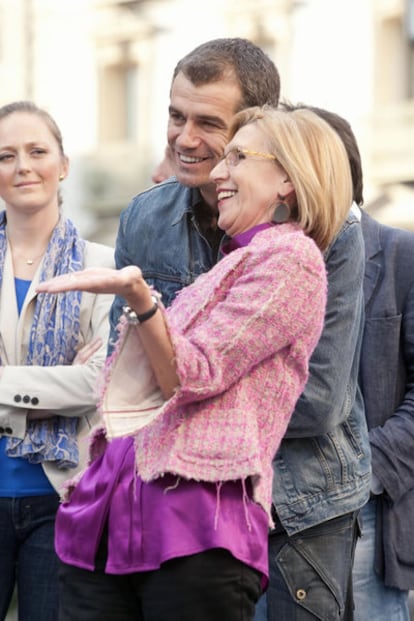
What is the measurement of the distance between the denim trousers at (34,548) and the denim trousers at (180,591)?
1019 millimetres

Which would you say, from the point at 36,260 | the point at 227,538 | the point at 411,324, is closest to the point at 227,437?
the point at 227,538

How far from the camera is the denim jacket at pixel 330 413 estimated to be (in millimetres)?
3105

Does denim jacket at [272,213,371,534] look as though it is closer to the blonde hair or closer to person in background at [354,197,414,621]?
the blonde hair

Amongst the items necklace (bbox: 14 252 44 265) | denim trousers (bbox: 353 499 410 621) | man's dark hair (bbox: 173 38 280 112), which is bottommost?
denim trousers (bbox: 353 499 410 621)


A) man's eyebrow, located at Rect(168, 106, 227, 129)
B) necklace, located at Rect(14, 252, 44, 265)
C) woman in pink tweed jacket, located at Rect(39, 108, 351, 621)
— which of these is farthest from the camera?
necklace, located at Rect(14, 252, 44, 265)

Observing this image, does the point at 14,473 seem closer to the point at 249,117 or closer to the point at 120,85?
the point at 249,117

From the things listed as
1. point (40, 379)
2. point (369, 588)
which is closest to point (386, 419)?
point (369, 588)

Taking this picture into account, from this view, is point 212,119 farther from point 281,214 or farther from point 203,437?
point 203,437

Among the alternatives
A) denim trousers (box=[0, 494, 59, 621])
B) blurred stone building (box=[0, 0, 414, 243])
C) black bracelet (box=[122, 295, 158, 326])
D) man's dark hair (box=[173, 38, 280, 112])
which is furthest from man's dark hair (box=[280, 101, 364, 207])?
blurred stone building (box=[0, 0, 414, 243])

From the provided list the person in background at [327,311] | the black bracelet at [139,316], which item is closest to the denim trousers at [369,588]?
the person in background at [327,311]

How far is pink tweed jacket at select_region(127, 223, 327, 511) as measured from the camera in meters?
2.72

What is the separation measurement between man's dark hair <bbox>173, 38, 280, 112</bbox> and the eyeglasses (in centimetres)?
33

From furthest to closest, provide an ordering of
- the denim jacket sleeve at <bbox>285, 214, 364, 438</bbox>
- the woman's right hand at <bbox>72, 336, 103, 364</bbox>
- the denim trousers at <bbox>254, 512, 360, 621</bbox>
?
the woman's right hand at <bbox>72, 336, 103, 364</bbox> → the denim trousers at <bbox>254, 512, 360, 621</bbox> → the denim jacket sleeve at <bbox>285, 214, 364, 438</bbox>

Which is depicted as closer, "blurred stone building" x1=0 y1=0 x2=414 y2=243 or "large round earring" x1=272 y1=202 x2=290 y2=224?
"large round earring" x1=272 y1=202 x2=290 y2=224
